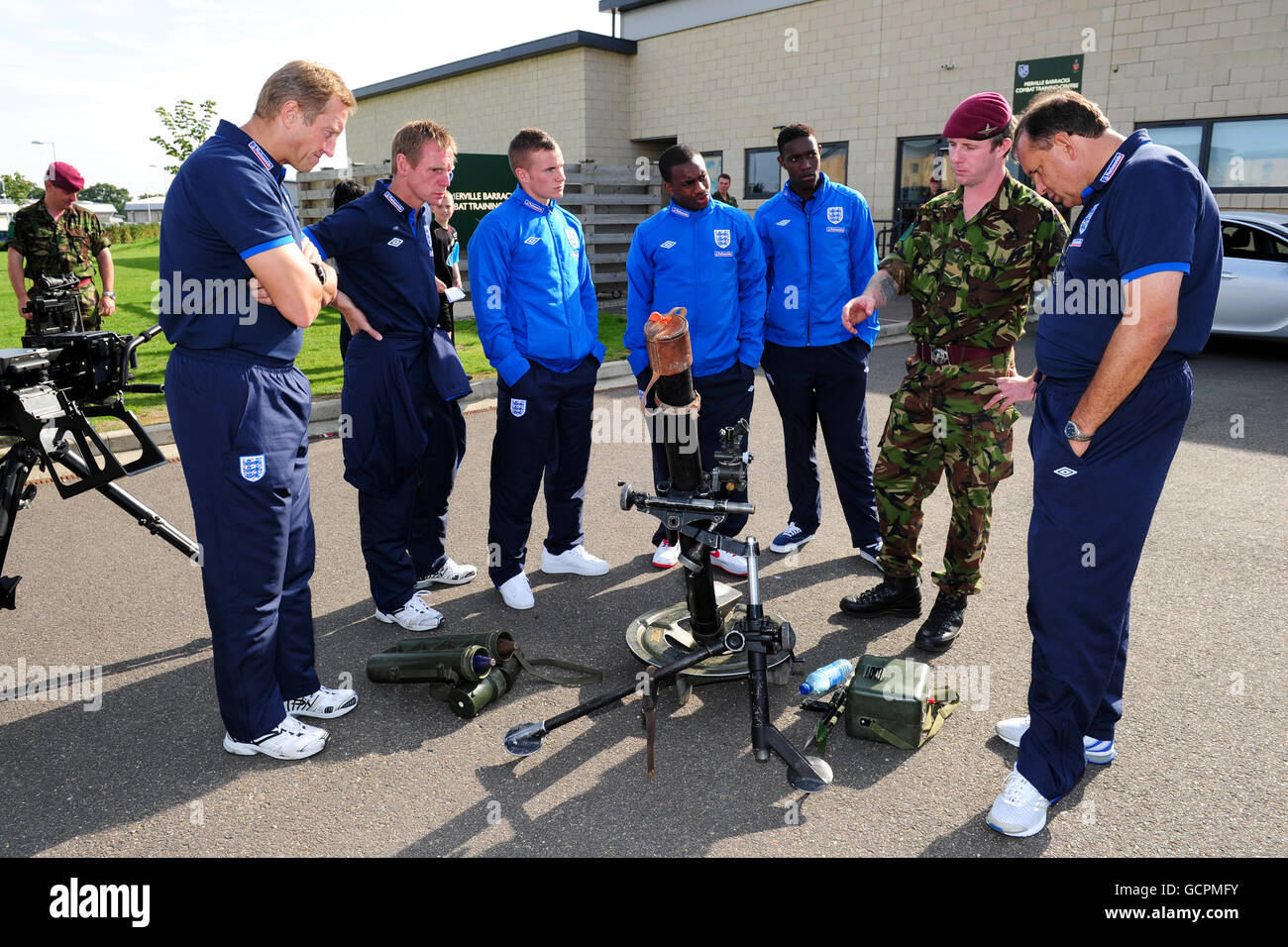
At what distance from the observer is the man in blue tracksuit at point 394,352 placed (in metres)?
4.02

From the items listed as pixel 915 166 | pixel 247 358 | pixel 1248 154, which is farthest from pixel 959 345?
pixel 915 166

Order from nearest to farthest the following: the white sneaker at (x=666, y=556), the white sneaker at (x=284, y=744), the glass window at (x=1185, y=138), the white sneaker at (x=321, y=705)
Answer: the white sneaker at (x=284, y=744) → the white sneaker at (x=321, y=705) → the white sneaker at (x=666, y=556) → the glass window at (x=1185, y=138)

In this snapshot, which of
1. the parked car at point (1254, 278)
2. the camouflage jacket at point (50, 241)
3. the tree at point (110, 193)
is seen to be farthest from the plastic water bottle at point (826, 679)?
the tree at point (110, 193)

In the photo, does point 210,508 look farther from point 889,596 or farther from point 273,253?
point 889,596

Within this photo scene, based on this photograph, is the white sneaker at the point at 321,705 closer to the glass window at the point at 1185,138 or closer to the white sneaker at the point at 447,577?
the white sneaker at the point at 447,577

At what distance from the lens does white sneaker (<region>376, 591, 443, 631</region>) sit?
427cm

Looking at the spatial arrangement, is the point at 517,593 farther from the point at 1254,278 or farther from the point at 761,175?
the point at 761,175

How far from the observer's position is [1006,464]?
403cm

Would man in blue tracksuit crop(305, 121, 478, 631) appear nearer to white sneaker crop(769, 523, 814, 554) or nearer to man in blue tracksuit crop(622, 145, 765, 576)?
man in blue tracksuit crop(622, 145, 765, 576)

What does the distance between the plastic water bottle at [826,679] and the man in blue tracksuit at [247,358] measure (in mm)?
1926

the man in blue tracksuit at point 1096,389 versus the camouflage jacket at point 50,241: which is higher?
the camouflage jacket at point 50,241

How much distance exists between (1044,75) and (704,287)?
44.1ft

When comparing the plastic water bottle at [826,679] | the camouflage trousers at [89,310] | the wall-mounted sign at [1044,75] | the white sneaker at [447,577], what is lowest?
the white sneaker at [447,577]

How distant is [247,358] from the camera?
297 cm
